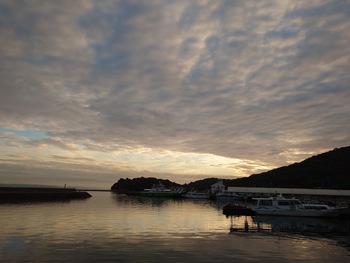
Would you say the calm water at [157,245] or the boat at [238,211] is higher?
the boat at [238,211]

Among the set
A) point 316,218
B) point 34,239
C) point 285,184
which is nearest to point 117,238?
point 34,239

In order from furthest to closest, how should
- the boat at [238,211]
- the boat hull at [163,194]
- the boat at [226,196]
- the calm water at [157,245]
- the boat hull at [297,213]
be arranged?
the boat hull at [163,194] → the boat at [226,196] → the boat at [238,211] → the boat hull at [297,213] → the calm water at [157,245]

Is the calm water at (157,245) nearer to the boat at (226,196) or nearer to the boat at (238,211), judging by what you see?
the boat at (238,211)

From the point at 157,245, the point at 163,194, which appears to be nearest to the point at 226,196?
the point at 163,194

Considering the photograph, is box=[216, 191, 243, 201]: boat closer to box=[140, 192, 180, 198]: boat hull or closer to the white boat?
box=[140, 192, 180, 198]: boat hull

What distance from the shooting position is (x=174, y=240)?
2988cm

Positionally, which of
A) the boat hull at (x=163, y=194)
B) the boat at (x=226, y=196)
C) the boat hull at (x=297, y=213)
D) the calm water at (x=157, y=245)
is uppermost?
the boat hull at (x=163, y=194)

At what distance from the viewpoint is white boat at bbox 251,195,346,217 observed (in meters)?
58.0

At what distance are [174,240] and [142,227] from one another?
1023 centimetres

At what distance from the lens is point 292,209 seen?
2352 inches

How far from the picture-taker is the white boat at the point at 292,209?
57969 millimetres

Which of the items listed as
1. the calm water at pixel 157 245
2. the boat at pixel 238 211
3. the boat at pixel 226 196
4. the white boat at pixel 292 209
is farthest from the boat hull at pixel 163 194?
the calm water at pixel 157 245

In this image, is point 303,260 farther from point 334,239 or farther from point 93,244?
point 93,244

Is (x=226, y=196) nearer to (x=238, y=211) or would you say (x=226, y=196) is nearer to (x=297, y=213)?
(x=238, y=211)
